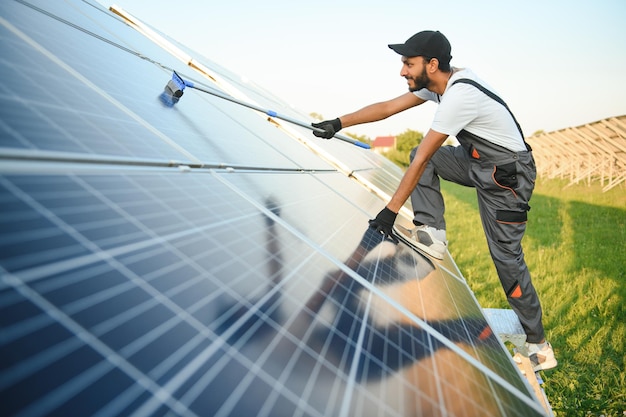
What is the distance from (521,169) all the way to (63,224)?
325 cm

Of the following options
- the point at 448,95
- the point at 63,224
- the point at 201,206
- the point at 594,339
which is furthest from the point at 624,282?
the point at 63,224

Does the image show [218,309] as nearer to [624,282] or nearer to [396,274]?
[396,274]

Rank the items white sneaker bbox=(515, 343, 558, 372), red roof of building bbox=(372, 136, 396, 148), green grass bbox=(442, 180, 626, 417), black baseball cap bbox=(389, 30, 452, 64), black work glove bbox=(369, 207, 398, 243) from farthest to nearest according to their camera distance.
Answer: red roof of building bbox=(372, 136, 396, 148), green grass bbox=(442, 180, 626, 417), black baseball cap bbox=(389, 30, 452, 64), white sneaker bbox=(515, 343, 558, 372), black work glove bbox=(369, 207, 398, 243)

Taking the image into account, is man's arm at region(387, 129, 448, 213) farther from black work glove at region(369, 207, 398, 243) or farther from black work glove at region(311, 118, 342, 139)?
black work glove at region(311, 118, 342, 139)

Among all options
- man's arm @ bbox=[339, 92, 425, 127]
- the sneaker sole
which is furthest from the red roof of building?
the sneaker sole

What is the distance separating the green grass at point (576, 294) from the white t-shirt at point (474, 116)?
7.67ft

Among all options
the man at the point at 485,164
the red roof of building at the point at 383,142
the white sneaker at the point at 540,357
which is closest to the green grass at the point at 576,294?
the white sneaker at the point at 540,357

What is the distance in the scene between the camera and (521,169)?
299cm

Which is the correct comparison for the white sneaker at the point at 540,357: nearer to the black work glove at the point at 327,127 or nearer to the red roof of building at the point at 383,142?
the black work glove at the point at 327,127

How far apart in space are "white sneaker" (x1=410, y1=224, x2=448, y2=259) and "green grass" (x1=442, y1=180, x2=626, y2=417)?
171 centimetres

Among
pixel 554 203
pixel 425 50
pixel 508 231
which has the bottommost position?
pixel 508 231

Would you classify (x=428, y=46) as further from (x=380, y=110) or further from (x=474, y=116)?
(x=380, y=110)

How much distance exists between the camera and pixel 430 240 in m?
3.35

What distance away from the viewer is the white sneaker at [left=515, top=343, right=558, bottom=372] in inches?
117
